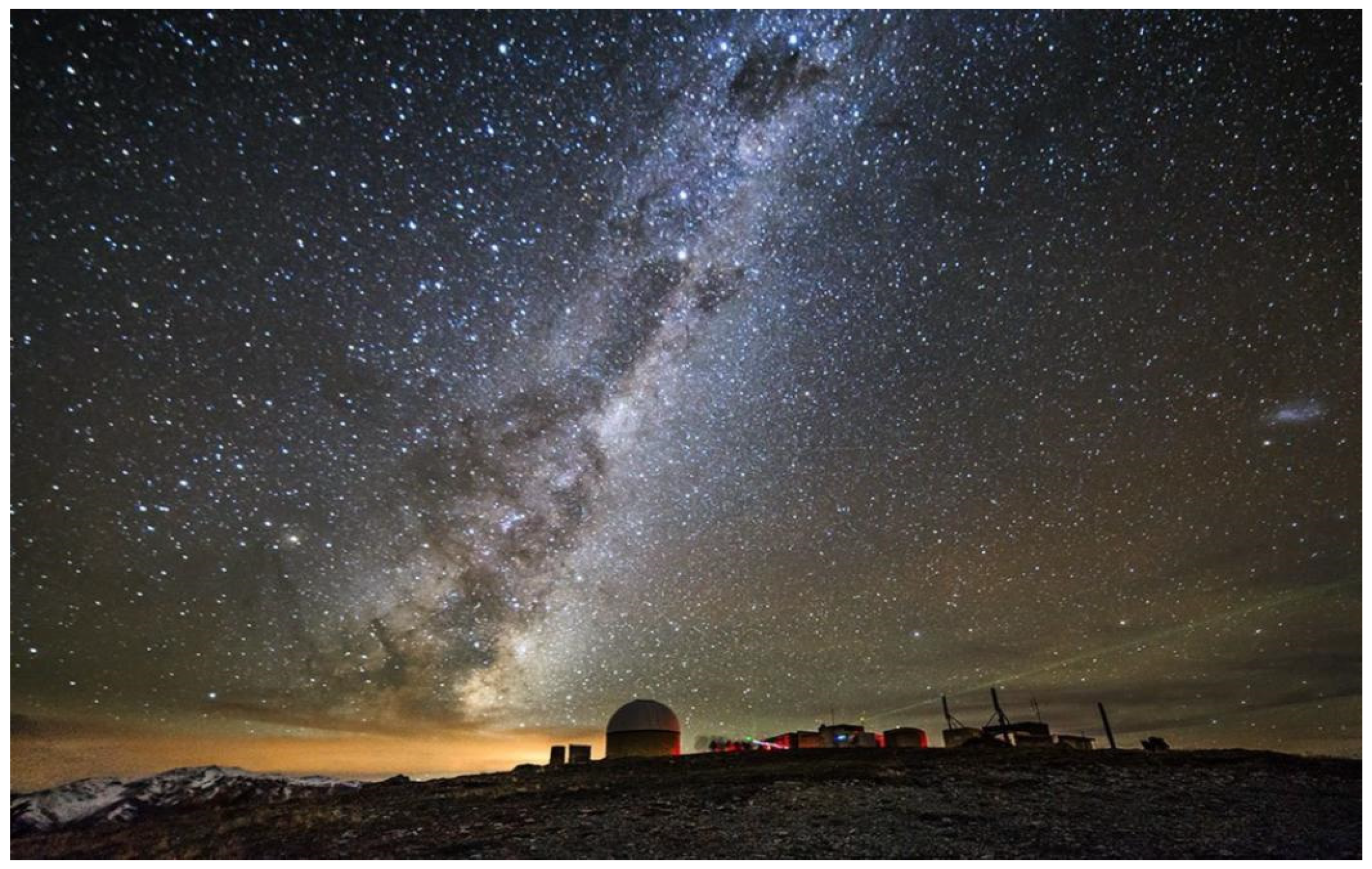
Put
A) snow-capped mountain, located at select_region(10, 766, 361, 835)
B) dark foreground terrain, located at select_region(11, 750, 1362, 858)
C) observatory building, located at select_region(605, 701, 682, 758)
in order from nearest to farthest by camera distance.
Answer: dark foreground terrain, located at select_region(11, 750, 1362, 858) < observatory building, located at select_region(605, 701, 682, 758) < snow-capped mountain, located at select_region(10, 766, 361, 835)

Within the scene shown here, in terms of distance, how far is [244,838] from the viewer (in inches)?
433

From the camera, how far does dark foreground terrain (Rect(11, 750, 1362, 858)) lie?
940cm

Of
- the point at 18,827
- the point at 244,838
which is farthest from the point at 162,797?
the point at 244,838

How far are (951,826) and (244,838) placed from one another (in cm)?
1240

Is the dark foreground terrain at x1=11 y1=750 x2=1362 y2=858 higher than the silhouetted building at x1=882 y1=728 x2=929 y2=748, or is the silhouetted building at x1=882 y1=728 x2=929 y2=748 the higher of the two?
the silhouetted building at x1=882 y1=728 x2=929 y2=748

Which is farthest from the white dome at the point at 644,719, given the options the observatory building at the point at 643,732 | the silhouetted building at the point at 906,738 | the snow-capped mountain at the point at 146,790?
the snow-capped mountain at the point at 146,790

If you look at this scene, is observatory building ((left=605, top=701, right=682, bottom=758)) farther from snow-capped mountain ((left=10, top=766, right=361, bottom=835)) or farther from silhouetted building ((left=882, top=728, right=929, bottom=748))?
snow-capped mountain ((left=10, top=766, right=361, bottom=835))

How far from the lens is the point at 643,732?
32.0m

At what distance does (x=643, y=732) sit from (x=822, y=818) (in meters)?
23.1

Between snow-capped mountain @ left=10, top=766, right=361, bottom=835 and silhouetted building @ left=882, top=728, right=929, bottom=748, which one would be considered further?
snow-capped mountain @ left=10, top=766, right=361, bottom=835

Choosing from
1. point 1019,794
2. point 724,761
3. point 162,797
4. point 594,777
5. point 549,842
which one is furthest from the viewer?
point 162,797

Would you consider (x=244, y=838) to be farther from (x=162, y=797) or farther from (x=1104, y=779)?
(x=162, y=797)

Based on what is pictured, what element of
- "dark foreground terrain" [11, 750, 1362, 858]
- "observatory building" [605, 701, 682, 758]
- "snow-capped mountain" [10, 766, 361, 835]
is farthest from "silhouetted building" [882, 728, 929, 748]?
"snow-capped mountain" [10, 766, 361, 835]

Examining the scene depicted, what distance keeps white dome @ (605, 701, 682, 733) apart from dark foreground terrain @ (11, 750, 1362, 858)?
15.6 m
